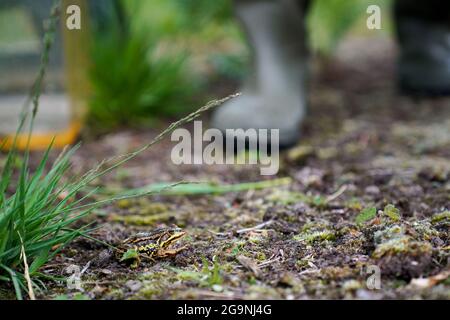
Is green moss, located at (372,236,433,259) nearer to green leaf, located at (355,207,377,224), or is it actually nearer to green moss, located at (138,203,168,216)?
green leaf, located at (355,207,377,224)

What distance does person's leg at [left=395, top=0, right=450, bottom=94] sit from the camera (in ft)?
7.94

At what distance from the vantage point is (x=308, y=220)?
1306 mm

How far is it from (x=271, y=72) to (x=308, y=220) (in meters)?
0.93

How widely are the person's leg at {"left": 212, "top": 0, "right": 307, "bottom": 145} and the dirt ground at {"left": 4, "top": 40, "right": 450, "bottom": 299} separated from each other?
0.13 metres

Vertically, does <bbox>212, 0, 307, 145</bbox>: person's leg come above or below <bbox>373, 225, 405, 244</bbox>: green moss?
above

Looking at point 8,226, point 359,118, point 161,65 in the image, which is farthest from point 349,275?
point 161,65

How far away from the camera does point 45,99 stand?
6.94 feet

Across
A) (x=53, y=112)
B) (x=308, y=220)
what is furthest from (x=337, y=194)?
(x=53, y=112)

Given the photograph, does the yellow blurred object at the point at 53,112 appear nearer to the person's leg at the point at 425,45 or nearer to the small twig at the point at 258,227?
the small twig at the point at 258,227

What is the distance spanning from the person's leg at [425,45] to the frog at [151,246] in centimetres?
158

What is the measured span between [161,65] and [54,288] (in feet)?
5.04

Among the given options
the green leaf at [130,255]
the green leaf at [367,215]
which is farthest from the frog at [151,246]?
the green leaf at [367,215]

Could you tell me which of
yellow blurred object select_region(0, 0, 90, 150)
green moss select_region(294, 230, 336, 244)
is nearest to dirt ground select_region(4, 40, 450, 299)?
green moss select_region(294, 230, 336, 244)

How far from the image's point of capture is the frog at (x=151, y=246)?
1.13 meters
